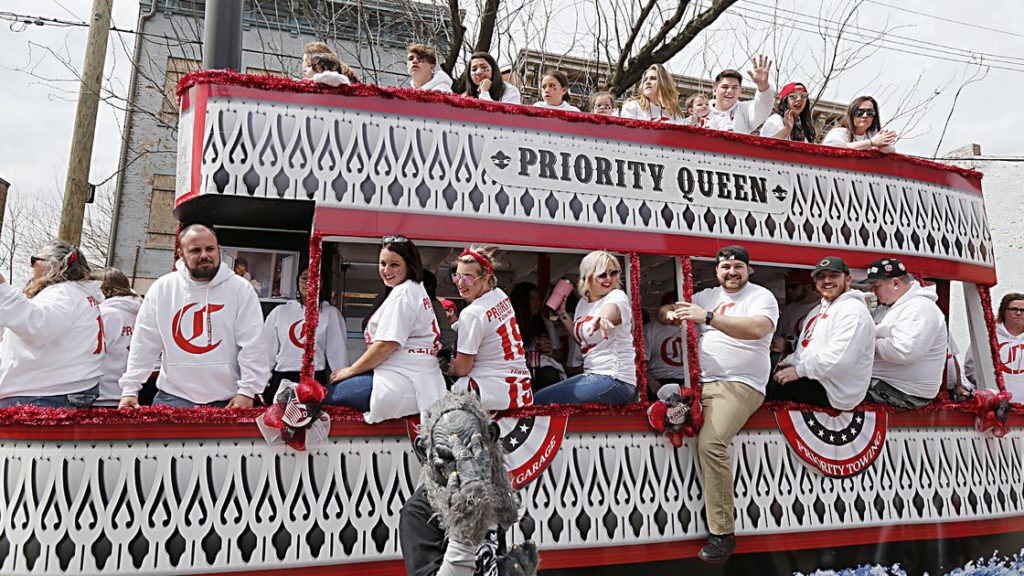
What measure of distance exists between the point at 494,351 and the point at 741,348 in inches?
65.2

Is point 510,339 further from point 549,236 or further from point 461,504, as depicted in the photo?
point 461,504

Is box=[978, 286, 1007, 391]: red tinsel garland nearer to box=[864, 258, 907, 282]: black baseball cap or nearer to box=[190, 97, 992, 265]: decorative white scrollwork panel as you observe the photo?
box=[190, 97, 992, 265]: decorative white scrollwork panel

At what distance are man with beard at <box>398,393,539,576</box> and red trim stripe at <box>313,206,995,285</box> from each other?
2044 millimetres

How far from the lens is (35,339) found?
3.69m

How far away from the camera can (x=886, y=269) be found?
511 cm

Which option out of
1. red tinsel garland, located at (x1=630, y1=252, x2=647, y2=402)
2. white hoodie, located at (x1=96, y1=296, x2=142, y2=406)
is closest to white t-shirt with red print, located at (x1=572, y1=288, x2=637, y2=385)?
red tinsel garland, located at (x1=630, y1=252, x2=647, y2=402)

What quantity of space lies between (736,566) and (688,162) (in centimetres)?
274

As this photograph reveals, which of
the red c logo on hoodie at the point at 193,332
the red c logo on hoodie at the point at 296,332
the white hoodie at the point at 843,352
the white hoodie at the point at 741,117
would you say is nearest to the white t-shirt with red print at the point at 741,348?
A: the white hoodie at the point at 843,352

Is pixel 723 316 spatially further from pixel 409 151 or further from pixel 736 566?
pixel 409 151

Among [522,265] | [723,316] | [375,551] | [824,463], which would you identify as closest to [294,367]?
[375,551]

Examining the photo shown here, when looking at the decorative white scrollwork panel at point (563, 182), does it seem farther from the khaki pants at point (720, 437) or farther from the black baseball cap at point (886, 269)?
the khaki pants at point (720, 437)

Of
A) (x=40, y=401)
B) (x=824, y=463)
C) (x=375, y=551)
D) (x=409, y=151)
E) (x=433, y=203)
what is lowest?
(x=375, y=551)

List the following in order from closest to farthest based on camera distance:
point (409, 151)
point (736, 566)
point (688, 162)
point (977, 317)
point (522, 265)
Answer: point (409, 151) < point (736, 566) < point (688, 162) < point (977, 317) < point (522, 265)

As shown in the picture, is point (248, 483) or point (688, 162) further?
point (688, 162)
